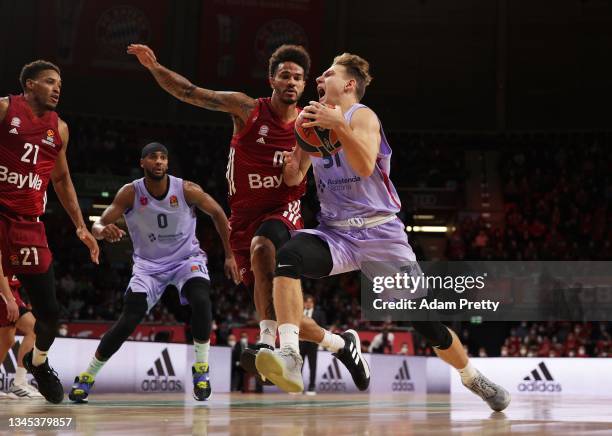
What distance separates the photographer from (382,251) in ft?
18.4

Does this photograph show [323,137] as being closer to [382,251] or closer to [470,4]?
[382,251]

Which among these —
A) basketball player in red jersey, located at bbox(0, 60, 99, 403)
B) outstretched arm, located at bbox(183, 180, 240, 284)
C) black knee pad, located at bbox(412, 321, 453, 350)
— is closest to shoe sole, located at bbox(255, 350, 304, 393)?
black knee pad, located at bbox(412, 321, 453, 350)

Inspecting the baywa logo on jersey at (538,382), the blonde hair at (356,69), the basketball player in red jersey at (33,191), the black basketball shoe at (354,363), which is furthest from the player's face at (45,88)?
the baywa logo on jersey at (538,382)

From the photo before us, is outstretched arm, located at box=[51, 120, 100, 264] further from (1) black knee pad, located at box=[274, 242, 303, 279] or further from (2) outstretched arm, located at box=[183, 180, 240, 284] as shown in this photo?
(1) black knee pad, located at box=[274, 242, 303, 279]

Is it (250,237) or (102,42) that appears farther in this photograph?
(102,42)

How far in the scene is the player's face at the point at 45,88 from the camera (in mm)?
7098

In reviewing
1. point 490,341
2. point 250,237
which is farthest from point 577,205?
point 250,237

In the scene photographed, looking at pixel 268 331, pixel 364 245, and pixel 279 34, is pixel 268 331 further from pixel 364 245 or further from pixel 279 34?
pixel 279 34

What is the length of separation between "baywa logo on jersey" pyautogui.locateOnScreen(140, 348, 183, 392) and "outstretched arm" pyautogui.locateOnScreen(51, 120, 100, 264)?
615 cm

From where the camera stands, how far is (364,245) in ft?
18.3

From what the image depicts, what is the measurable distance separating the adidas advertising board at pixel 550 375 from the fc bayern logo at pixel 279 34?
42.6 ft

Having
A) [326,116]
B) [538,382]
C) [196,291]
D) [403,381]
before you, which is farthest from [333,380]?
[326,116]

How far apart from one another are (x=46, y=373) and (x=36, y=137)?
6.25 feet

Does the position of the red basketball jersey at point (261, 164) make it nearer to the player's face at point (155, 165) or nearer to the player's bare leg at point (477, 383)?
the player's bare leg at point (477, 383)
